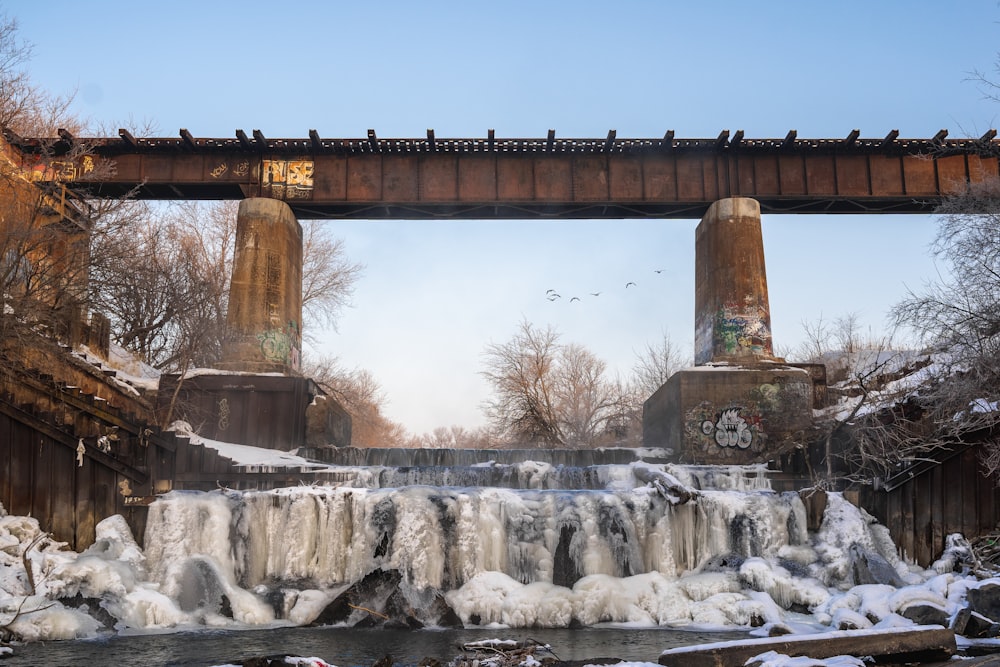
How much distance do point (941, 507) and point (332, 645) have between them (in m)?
12.0

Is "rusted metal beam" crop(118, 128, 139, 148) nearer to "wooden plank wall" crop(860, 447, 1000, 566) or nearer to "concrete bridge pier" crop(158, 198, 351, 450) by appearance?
"concrete bridge pier" crop(158, 198, 351, 450)

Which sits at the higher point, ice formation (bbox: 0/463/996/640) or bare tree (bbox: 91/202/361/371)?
→ bare tree (bbox: 91/202/361/371)

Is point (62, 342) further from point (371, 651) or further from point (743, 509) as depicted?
point (743, 509)

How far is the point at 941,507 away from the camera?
18.1m

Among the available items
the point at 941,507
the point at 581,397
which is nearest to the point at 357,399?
the point at 581,397

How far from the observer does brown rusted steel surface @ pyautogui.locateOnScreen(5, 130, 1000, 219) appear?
27.3 meters

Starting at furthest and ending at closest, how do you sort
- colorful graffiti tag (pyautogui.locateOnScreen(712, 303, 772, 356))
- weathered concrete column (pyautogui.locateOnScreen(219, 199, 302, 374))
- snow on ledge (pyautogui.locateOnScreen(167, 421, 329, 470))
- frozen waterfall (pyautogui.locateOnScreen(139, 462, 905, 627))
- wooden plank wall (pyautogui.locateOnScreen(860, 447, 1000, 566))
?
colorful graffiti tag (pyautogui.locateOnScreen(712, 303, 772, 356)) → weathered concrete column (pyautogui.locateOnScreen(219, 199, 302, 374)) → snow on ledge (pyautogui.locateOnScreen(167, 421, 329, 470)) → wooden plank wall (pyautogui.locateOnScreen(860, 447, 1000, 566)) → frozen waterfall (pyautogui.locateOnScreen(139, 462, 905, 627))

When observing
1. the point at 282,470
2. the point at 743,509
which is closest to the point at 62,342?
the point at 282,470

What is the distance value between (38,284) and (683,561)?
565 inches

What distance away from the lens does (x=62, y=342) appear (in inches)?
933

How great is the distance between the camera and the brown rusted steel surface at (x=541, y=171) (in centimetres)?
2730

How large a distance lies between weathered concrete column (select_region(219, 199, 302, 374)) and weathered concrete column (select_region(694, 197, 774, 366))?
12.1 meters

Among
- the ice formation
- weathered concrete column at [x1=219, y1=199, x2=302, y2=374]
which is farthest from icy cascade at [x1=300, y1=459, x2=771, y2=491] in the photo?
weathered concrete column at [x1=219, y1=199, x2=302, y2=374]

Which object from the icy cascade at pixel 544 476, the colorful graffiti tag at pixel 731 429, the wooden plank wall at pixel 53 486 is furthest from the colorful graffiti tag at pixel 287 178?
the colorful graffiti tag at pixel 731 429
